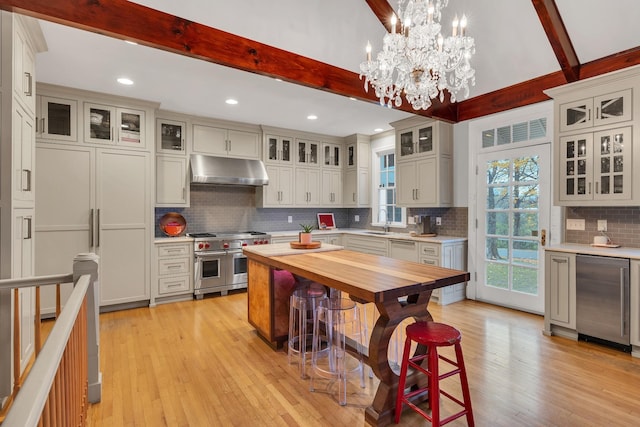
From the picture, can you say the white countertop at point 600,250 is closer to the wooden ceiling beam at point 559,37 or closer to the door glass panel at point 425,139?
the wooden ceiling beam at point 559,37

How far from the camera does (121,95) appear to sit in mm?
4066

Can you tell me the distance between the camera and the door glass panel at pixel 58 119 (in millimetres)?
3742

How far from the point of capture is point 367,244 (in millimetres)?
5453

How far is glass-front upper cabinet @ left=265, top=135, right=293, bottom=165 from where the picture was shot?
5617mm

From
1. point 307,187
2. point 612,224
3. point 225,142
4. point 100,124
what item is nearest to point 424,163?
point 307,187

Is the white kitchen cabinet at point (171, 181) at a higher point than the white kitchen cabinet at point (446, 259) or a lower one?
higher

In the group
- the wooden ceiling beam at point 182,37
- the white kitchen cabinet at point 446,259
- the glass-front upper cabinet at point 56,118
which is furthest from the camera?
the white kitchen cabinet at point 446,259

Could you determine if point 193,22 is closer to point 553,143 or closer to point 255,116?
point 255,116

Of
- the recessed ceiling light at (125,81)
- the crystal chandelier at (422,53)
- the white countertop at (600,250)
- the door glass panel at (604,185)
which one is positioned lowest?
the white countertop at (600,250)

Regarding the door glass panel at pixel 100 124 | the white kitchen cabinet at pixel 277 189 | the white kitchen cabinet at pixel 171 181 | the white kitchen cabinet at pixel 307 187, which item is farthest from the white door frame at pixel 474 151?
the door glass panel at pixel 100 124

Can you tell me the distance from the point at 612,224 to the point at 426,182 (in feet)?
7.02

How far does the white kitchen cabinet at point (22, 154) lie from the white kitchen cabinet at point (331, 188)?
4.29 m

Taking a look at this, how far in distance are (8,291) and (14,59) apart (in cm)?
157

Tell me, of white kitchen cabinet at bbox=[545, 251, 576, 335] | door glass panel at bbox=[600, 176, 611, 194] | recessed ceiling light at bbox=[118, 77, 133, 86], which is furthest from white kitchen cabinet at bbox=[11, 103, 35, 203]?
door glass panel at bbox=[600, 176, 611, 194]
